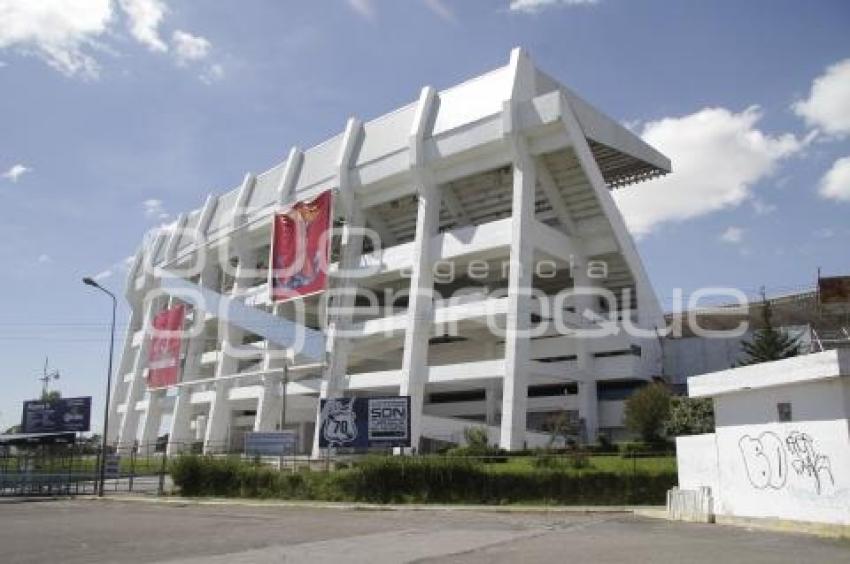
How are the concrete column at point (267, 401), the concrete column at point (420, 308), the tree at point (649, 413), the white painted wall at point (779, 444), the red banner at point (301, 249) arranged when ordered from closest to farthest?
the white painted wall at point (779, 444), the tree at point (649, 413), the concrete column at point (420, 308), the red banner at point (301, 249), the concrete column at point (267, 401)

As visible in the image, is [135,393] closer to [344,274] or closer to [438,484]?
[344,274]

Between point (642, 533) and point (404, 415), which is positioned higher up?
point (404, 415)

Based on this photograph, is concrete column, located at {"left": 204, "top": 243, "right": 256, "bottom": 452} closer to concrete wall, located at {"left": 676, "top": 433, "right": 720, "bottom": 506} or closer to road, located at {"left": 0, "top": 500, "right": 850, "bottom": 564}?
road, located at {"left": 0, "top": 500, "right": 850, "bottom": 564}

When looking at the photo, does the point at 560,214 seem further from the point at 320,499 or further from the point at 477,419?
the point at 320,499

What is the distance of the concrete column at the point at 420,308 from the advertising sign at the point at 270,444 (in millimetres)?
8467

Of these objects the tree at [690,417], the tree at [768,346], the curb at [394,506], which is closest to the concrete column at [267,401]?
the curb at [394,506]

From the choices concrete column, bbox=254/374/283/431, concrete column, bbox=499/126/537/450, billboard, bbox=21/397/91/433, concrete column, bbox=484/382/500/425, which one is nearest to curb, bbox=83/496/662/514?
concrete column, bbox=499/126/537/450

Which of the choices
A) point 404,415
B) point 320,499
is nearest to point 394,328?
point 404,415

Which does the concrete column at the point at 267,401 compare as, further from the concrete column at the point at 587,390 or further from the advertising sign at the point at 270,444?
the concrete column at the point at 587,390

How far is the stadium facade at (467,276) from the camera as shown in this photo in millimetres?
44438

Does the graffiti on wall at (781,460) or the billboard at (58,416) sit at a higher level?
the billboard at (58,416)

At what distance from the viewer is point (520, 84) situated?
44188mm

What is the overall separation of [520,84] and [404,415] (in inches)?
842

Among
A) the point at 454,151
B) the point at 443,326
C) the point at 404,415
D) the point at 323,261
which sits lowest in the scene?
the point at 404,415
